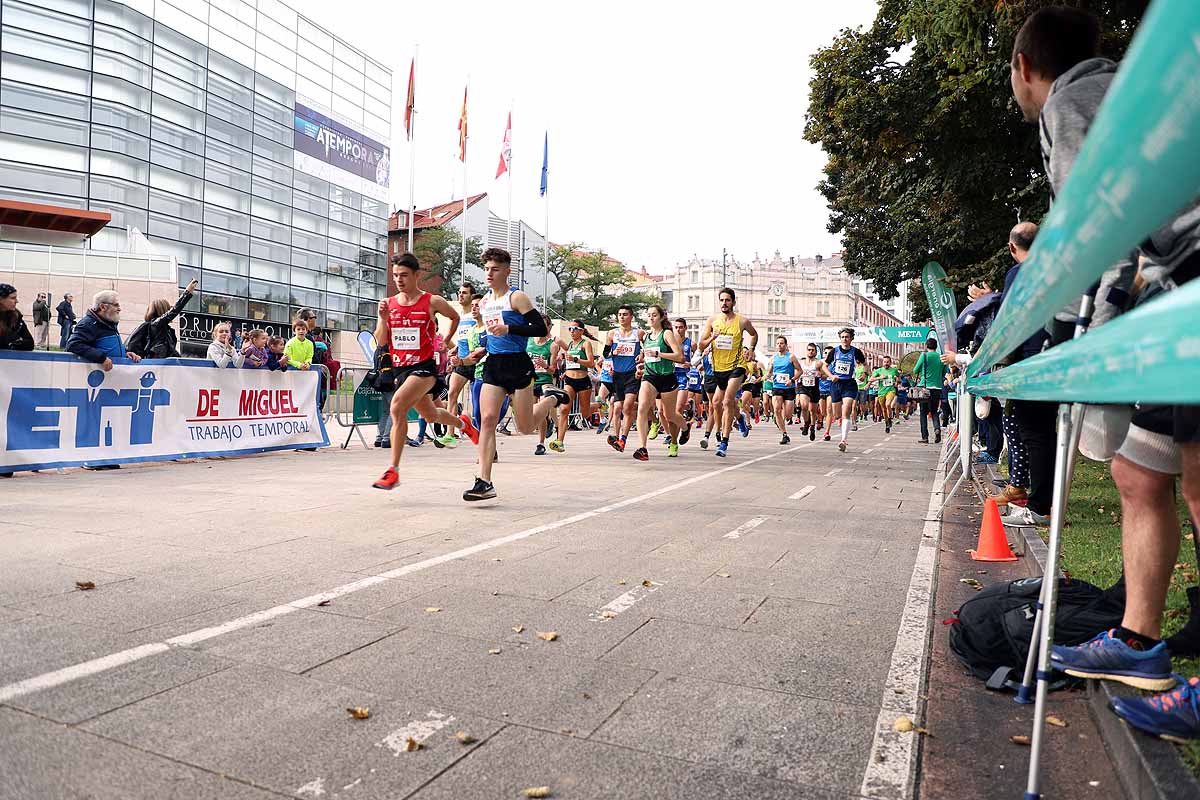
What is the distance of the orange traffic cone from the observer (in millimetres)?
5704

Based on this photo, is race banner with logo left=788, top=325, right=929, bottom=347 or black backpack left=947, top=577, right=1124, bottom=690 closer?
black backpack left=947, top=577, right=1124, bottom=690

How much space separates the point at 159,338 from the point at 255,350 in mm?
1430

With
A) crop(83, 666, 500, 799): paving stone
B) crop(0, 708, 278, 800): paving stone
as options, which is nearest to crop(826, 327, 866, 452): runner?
crop(83, 666, 500, 799): paving stone

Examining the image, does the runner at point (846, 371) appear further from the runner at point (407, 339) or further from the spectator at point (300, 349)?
the runner at point (407, 339)

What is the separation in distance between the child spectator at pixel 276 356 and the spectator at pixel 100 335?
271 centimetres

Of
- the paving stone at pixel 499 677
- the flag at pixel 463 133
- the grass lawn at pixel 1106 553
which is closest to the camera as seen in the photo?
the paving stone at pixel 499 677

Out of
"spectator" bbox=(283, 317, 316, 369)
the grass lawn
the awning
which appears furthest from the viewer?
the awning

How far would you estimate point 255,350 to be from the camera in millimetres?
13477

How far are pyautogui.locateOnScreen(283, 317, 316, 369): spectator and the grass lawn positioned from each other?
447 inches

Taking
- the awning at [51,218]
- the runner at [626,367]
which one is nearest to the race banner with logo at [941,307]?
the runner at [626,367]

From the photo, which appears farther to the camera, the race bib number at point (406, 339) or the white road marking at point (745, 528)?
the race bib number at point (406, 339)

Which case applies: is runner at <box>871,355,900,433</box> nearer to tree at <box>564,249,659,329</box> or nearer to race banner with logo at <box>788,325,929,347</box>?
race banner with logo at <box>788,325,929,347</box>

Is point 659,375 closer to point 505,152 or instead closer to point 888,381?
point 888,381

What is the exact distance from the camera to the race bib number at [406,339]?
8.13 meters
